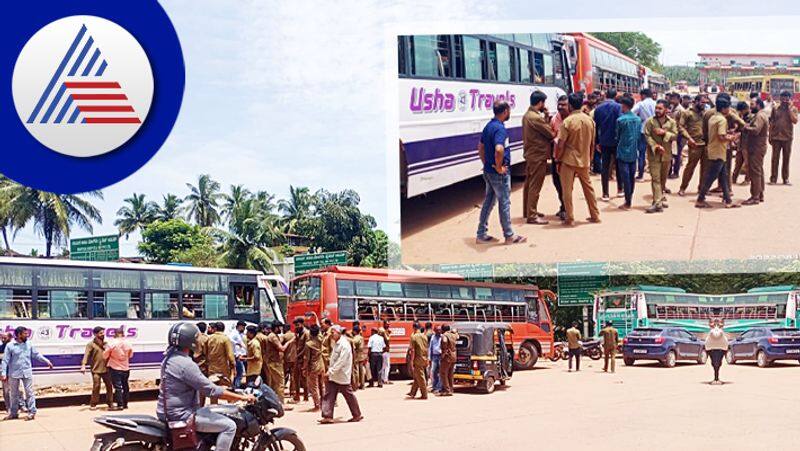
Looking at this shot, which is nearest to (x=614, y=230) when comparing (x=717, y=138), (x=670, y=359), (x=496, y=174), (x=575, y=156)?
(x=575, y=156)

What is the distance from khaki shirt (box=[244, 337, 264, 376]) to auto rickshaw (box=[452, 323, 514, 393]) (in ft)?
11.5

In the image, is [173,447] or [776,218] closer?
[173,447]

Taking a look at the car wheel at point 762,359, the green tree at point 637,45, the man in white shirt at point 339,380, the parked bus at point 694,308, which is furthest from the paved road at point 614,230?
the parked bus at point 694,308

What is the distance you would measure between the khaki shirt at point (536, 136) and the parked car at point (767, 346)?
726cm

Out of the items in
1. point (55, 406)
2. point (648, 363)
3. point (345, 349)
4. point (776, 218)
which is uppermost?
point (776, 218)

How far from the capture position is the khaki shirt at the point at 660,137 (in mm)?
13742

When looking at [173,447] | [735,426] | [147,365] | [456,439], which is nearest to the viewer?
[173,447]

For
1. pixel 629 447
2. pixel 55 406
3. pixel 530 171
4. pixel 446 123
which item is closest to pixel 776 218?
pixel 530 171

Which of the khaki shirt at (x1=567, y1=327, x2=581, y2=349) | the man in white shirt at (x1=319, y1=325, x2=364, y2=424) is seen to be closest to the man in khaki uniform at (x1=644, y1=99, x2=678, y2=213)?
the khaki shirt at (x1=567, y1=327, x2=581, y2=349)

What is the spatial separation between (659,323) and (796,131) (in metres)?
9.45

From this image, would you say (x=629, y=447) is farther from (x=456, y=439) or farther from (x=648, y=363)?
(x=648, y=363)

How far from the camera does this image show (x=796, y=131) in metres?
13.6

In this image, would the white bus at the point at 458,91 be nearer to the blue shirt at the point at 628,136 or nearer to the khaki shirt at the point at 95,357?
the blue shirt at the point at 628,136

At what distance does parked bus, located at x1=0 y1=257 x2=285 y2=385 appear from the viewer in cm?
1191
